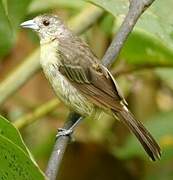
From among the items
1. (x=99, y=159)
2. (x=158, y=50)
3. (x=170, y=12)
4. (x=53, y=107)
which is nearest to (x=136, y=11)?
(x=170, y=12)

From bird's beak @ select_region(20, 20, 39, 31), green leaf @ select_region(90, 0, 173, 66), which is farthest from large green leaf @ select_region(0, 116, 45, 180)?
bird's beak @ select_region(20, 20, 39, 31)

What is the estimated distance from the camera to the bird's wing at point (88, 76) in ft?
11.6

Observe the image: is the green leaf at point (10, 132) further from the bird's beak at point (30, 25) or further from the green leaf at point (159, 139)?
the green leaf at point (159, 139)

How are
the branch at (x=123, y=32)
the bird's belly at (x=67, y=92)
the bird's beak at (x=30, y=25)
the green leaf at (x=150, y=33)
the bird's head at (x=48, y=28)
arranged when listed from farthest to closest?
1. the bird's head at (x=48, y=28)
2. the bird's beak at (x=30, y=25)
3. the bird's belly at (x=67, y=92)
4. the green leaf at (x=150, y=33)
5. the branch at (x=123, y=32)

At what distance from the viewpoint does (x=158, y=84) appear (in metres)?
5.84

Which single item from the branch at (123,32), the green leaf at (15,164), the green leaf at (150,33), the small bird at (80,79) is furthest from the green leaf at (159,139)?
the green leaf at (15,164)

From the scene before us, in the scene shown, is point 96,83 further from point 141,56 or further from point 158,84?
point 158,84

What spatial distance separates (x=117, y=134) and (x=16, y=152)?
3834mm

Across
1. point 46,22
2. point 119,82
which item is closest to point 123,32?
point 46,22

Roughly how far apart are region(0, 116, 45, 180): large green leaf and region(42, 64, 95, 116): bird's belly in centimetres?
158

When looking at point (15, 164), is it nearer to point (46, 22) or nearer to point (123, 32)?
point (123, 32)

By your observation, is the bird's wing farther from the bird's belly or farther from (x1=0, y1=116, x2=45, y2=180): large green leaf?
(x1=0, y1=116, x2=45, y2=180): large green leaf

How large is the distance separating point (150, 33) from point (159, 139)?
5.49ft

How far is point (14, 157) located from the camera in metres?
2.01
